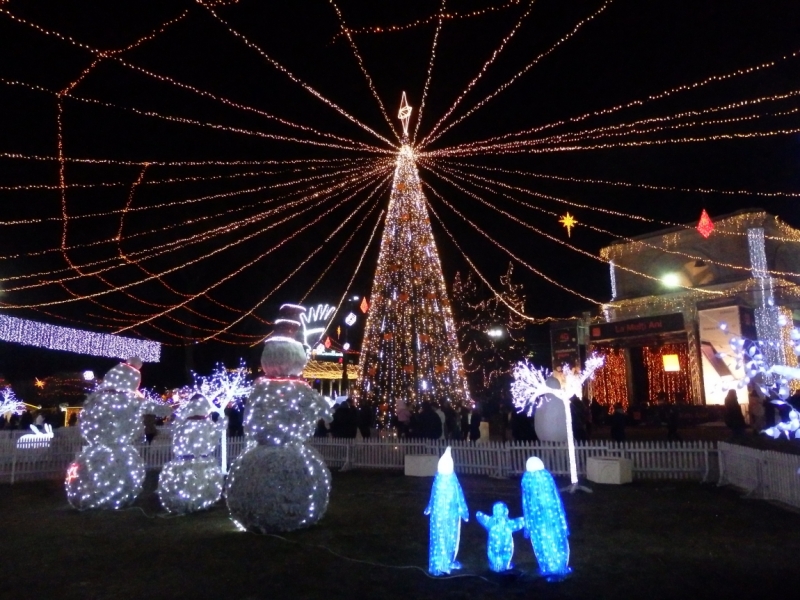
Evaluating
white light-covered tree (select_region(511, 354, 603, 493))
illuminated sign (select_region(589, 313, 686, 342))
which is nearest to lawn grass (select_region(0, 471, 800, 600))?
white light-covered tree (select_region(511, 354, 603, 493))

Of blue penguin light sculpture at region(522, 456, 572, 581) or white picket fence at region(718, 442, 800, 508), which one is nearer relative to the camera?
blue penguin light sculpture at region(522, 456, 572, 581)

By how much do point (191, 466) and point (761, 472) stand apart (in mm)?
9181

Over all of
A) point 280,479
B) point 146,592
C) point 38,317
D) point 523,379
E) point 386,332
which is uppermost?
point 38,317

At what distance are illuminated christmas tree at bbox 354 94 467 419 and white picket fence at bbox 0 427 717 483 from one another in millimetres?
2224

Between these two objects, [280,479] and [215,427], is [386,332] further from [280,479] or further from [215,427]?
[280,479]

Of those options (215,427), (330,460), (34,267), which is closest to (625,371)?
(330,460)

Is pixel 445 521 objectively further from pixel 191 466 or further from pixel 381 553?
pixel 191 466

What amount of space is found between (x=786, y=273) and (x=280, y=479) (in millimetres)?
23082

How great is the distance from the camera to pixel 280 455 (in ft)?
25.6

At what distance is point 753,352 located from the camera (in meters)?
6.44

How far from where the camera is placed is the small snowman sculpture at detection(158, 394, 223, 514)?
372 inches

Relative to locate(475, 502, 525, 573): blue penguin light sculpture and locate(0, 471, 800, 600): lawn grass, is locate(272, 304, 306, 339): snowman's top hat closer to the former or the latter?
locate(0, 471, 800, 600): lawn grass

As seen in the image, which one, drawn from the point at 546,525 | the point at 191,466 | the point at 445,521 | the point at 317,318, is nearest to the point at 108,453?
the point at 191,466

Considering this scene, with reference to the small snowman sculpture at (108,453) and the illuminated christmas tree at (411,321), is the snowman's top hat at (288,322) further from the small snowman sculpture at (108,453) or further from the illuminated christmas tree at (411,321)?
the illuminated christmas tree at (411,321)
